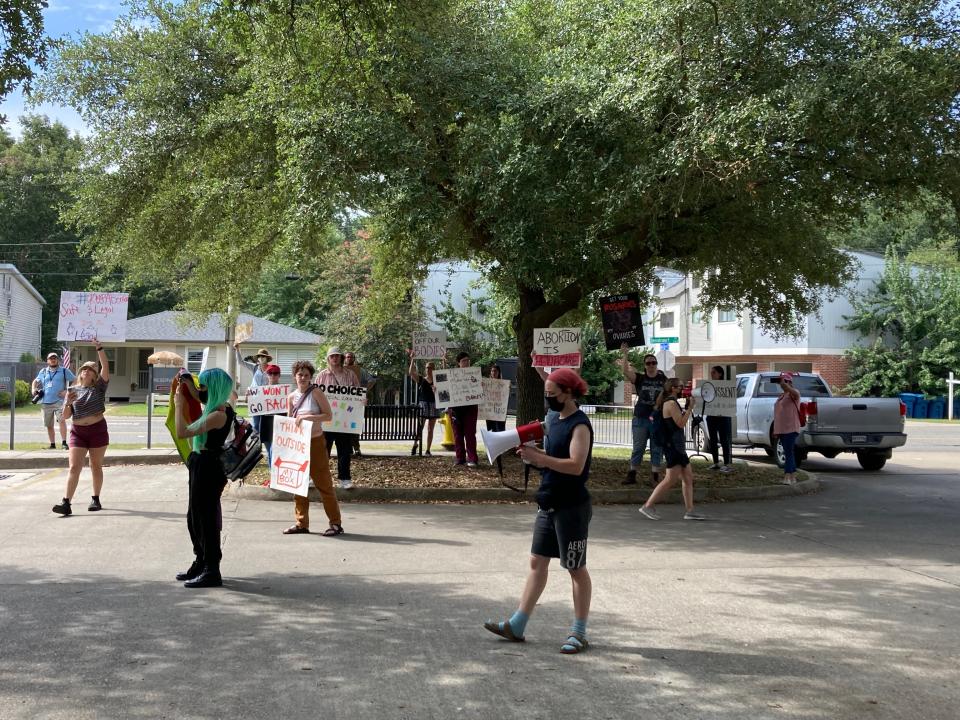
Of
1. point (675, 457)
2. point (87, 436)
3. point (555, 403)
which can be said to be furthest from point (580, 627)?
point (87, 436)

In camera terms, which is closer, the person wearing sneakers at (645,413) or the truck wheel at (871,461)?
the person wearing sneakers at (645,413)

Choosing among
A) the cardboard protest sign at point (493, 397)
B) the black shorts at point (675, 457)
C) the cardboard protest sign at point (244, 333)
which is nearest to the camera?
the black shorts at point (675, 457)

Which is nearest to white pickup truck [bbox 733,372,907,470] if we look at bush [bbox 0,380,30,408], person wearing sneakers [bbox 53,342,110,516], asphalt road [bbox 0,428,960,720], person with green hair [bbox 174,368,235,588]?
asphalt road [bbox 0,428,960,720]

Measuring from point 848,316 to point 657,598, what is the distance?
38.4 metres

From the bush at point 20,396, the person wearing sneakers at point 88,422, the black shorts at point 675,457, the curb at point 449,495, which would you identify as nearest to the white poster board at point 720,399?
the curb at point 449,495

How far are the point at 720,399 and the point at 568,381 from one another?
10.9 metres

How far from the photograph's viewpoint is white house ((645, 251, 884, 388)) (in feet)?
138

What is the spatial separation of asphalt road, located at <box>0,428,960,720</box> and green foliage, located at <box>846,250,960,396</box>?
31504mm

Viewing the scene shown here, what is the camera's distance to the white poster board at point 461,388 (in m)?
14.6

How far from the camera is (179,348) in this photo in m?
44.1

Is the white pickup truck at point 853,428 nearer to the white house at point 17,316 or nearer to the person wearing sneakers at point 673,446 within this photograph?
the person wearing sneakers at point 673,446

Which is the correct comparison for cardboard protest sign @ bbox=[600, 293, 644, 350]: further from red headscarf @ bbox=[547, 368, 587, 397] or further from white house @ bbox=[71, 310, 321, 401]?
white house @ bbox=[71, 310, 321, 401]

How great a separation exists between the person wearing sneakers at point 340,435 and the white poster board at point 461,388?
1571 millimetres

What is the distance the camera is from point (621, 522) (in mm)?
11039
